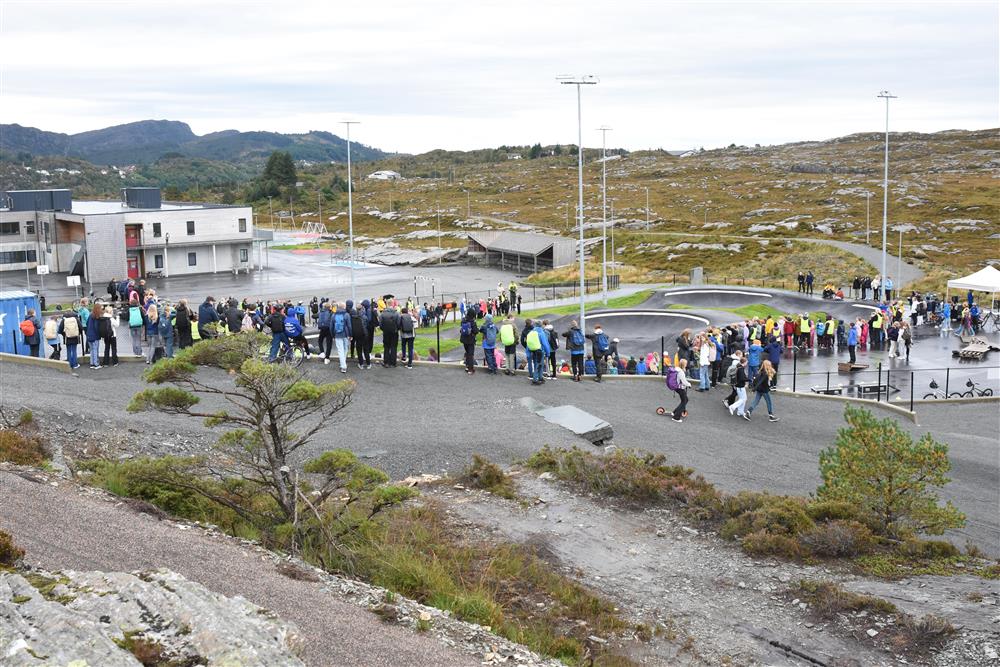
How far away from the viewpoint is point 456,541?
1223 cm

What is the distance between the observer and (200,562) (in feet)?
29.6

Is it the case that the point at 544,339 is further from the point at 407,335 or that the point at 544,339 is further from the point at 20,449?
the point at 20,449

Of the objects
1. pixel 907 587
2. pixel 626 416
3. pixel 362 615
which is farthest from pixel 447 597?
pixel 626 416

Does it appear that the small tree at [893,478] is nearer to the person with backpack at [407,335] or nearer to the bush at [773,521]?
the bush at [773,521]

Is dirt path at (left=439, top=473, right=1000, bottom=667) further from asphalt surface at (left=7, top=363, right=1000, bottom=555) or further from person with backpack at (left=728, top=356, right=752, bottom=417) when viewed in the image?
person with backpack at (left=728, top=356, right=752, bottom=417)

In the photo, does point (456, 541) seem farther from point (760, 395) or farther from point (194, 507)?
point (760, 395)

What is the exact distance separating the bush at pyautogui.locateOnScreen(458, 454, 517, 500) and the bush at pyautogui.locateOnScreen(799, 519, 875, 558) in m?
4.59

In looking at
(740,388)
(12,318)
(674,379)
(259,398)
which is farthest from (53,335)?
(740,388)

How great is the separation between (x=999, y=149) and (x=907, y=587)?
140189mm

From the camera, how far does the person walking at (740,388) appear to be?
65.7ft

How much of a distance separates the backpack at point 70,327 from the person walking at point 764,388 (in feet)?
50.6

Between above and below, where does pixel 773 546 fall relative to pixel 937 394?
above

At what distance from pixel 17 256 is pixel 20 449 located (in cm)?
5711

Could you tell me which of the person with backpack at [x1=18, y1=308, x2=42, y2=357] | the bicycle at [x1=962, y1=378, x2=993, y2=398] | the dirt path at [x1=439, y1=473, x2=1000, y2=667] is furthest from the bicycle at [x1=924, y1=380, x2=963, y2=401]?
the person with backpack at [x1=18, y1=308, x2=42, y2=357]
